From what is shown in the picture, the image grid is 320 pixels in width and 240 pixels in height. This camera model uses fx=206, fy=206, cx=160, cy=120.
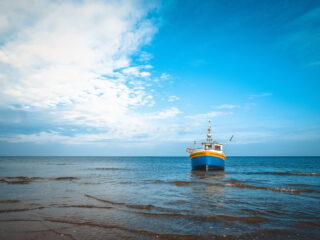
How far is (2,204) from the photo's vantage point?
12344 millimetres

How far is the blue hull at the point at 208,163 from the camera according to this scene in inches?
1371

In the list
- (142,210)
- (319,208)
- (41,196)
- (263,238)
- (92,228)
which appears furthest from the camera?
(41,196)

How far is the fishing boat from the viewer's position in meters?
34.9

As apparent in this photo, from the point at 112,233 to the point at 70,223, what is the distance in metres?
2.32

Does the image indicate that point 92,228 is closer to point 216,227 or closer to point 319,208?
point 216,227

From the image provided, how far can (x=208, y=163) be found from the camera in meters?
34.8

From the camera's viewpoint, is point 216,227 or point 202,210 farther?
point 202,210

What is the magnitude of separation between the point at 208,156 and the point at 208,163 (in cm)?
117

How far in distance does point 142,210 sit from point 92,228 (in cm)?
350

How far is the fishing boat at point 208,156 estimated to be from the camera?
3491 cm

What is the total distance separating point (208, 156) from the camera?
34812 millimetres

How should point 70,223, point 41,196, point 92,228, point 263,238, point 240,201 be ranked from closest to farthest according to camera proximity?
point 263,238
point 92,228
point 70,223
point 240,201
point 41,196

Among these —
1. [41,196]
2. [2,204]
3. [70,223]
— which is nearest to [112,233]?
[70,223]

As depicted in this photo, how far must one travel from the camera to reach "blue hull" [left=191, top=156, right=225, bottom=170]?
3481 cm
